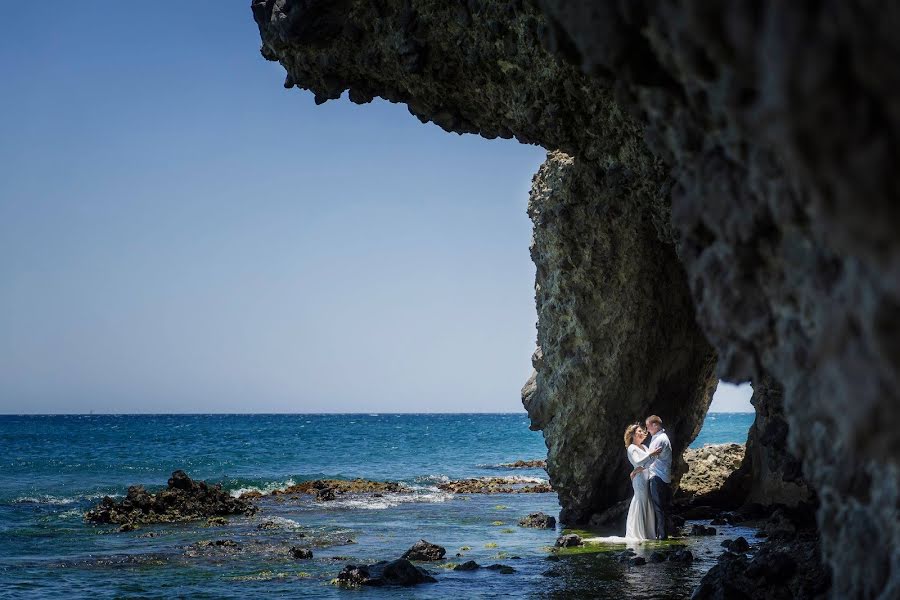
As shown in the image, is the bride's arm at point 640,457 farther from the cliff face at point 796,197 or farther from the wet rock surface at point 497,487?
the wet rock surface at point 497,487

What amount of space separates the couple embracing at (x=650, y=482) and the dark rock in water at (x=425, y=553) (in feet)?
13.5

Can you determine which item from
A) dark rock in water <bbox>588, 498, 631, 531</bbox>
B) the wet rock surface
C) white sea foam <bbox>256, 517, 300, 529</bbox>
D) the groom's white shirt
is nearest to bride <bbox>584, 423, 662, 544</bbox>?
the groom's white shirt

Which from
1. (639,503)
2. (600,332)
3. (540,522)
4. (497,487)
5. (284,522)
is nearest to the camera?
(639,503)

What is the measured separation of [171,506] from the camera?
25609mm

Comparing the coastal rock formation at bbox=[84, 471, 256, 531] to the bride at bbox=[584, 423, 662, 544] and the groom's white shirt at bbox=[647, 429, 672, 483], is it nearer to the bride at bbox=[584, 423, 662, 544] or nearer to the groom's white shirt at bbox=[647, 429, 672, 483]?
the bride at bbox=[584, 423, 662, 544]

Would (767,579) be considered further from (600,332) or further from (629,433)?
(600,332)

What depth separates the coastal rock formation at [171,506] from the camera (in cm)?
2453

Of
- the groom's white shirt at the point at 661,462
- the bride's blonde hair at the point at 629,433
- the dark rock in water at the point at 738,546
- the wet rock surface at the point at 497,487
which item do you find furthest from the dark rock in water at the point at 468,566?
the wet rock surface at the point at 497,487

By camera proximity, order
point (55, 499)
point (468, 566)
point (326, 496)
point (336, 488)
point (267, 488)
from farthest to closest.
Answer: point (267, 488), point (336, 488), point (55, 499), point (326, 496), point (468, 566)

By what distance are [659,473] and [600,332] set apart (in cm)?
338

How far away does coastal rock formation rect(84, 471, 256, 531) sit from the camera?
80.5 feet

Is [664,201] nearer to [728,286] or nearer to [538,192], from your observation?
[538,192]

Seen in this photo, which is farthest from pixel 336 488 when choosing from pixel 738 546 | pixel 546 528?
pixel 738 546

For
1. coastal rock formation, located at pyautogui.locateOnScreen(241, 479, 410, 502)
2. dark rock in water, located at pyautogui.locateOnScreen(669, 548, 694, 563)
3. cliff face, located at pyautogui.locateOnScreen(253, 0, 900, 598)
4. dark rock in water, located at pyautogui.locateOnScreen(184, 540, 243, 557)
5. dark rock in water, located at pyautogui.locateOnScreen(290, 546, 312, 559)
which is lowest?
coastal rock formation, located at pyautogui.locateOnScreen(241, 479, 410, 502)
